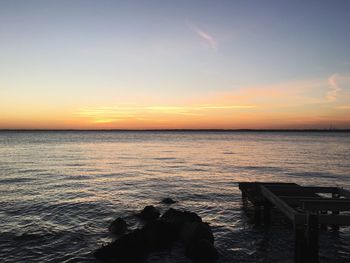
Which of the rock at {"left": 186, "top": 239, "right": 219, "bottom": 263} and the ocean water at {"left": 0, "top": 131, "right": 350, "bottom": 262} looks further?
the ocean water at {"left": 0, "top": 131, "right": 350, "bottom": 262}

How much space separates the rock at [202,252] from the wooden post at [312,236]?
3.38m

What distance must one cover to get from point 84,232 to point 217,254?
21.9ft

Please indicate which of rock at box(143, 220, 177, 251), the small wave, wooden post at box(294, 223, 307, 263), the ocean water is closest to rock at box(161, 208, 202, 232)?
rock at box(143, 220, 177, 251)

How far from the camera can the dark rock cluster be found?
11695mm

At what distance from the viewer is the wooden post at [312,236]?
9.86 metres

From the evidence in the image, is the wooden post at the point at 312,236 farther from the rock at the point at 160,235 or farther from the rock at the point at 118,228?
the rock at the point at 118,228

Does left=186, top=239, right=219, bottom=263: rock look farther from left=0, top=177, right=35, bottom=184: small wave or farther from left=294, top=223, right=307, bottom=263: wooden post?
left=0, top=177, right=35, bottom=184: small wave

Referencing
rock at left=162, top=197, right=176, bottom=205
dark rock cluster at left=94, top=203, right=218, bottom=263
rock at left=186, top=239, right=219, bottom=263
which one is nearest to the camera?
dark rock cluster at left=94, top=203, right=218, bottom=263

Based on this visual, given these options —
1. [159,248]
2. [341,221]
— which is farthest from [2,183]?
[341,221]

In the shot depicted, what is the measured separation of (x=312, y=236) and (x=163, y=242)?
5.78 meters

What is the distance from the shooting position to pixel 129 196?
23984 millimetres

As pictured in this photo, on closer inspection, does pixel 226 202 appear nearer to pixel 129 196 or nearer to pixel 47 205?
pixel 129 196

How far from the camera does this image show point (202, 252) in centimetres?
1187

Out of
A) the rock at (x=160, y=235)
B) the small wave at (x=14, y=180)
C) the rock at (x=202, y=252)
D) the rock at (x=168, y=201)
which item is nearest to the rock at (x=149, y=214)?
the rock at (x=160, y=235)
